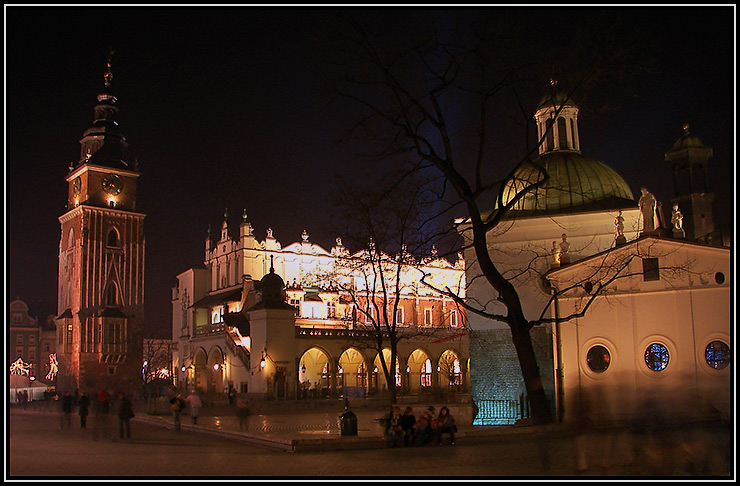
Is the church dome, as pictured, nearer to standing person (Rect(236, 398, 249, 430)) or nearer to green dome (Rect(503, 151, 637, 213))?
green dome (Rect(503, 151, 637, 213))

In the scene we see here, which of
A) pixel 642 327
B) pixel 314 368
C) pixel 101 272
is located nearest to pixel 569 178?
pixel 642 327

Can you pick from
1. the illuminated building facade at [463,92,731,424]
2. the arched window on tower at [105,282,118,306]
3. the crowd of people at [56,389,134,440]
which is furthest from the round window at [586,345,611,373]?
the arched window on tower at [105,282,118,306]

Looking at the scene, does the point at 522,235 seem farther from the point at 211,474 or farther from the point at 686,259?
the point at 211,474

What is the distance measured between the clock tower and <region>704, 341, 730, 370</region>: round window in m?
62.9

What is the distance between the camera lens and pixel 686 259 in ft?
81.0

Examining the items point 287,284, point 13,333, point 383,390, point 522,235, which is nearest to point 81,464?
point 522,235

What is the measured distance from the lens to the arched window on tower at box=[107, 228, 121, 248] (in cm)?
7969

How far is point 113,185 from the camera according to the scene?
8100 cm

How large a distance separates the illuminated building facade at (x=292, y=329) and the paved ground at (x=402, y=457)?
67.8 ft

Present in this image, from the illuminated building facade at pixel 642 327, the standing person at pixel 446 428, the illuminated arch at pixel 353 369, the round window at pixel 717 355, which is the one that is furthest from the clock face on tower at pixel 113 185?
the round window at pixel 717 355

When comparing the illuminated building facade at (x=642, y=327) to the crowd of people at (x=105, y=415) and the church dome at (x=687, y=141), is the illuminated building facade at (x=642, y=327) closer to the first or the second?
the crowd of people at (x=105, y=415)

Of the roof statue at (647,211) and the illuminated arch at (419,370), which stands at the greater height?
the roof statue at (647,211)

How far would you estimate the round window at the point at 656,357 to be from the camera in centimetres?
2458

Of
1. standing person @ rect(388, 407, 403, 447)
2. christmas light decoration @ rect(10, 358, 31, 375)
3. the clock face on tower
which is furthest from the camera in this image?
christmas light decoration @ rect(10, 358, 31, 375)
